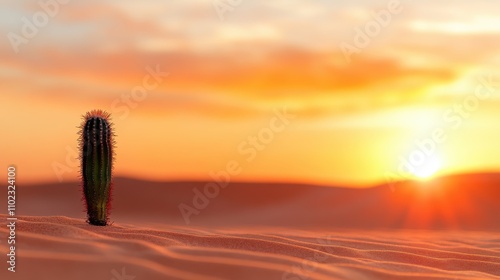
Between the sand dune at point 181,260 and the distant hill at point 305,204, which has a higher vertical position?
the distant hill at point 305,204

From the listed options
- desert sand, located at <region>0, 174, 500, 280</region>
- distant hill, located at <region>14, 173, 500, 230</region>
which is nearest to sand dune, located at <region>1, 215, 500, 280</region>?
desert sand, located at <region>0, 174, 500, 280</region>

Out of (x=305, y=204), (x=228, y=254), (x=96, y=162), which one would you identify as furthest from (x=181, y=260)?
(x=305, y=204)

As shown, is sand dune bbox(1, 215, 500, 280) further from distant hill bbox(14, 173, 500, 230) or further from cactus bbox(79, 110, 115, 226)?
distant hill bbox(14, 173, 500, 230)

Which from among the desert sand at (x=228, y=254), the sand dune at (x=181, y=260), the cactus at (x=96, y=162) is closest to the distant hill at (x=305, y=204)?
the desert sand at (x=228, y=254)

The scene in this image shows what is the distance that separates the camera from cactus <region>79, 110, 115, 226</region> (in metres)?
6.73

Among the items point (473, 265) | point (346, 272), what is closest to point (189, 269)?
point (346, 272)

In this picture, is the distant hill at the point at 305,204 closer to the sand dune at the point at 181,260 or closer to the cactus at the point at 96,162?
the cactus at the point at 96,162

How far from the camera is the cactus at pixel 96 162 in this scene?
→ 22.1 ft

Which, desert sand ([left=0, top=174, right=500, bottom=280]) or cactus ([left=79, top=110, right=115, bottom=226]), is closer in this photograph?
desert sand ([left=0, top=174, right=500, bottom=280])

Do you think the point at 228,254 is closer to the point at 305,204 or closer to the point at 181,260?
the point at 181,260

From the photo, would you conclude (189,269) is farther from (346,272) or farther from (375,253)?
(375,253)

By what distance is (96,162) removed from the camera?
673 cm

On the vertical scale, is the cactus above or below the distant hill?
below

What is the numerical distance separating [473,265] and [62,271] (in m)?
3.79
